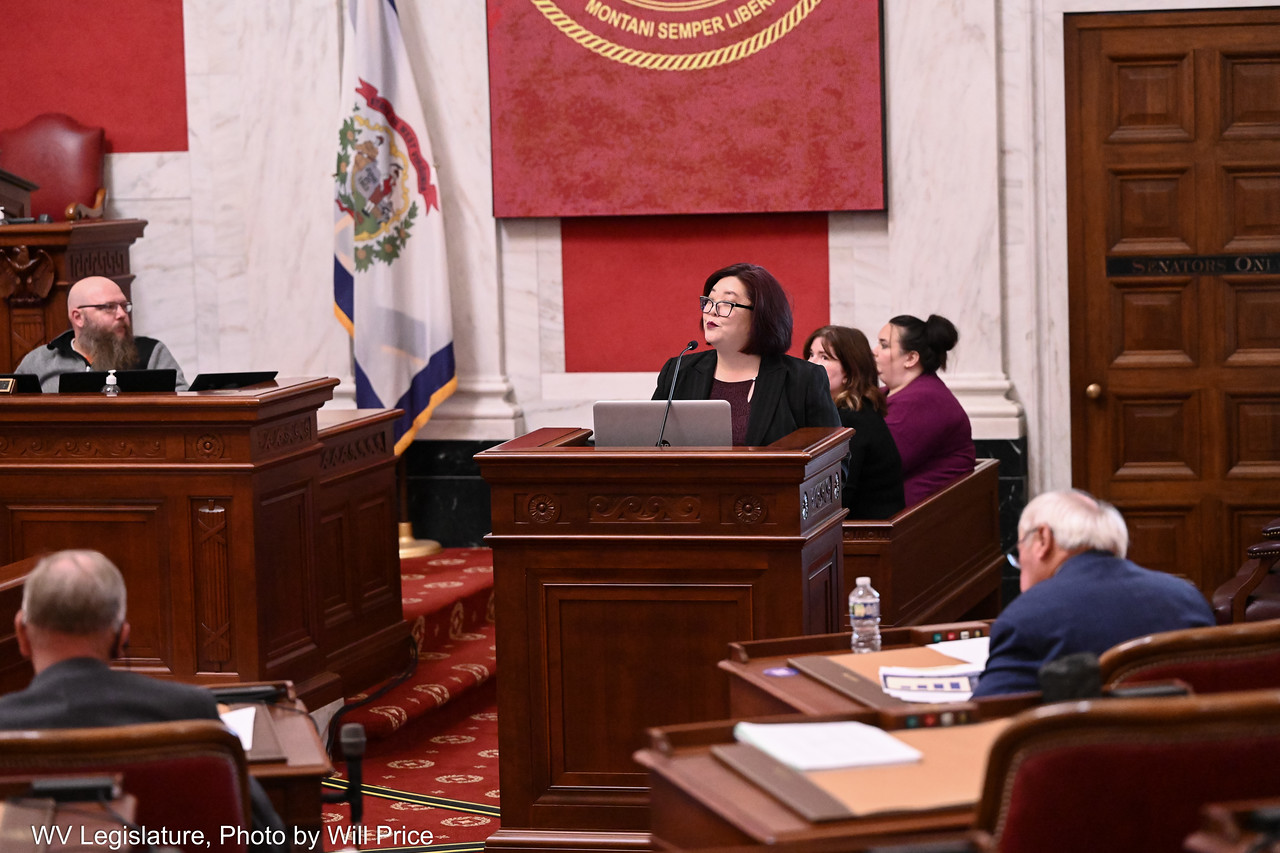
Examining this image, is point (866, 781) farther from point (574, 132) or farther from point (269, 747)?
point (574, 132)

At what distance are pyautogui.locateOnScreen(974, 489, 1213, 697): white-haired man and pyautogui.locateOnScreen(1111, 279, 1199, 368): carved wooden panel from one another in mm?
4745

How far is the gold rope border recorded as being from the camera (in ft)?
24.2

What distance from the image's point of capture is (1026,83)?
7.30 m

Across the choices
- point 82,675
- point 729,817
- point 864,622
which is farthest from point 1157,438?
point 82,675

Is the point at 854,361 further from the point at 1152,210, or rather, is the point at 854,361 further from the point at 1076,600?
the point at 1076,600

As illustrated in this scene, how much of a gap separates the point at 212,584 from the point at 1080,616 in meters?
3.04

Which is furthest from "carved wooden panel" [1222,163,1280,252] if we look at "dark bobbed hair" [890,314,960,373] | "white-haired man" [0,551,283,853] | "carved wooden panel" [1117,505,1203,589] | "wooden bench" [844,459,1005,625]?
"white-haired man" [0,551,283,853]

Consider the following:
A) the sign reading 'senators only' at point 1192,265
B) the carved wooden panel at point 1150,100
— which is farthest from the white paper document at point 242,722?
the carved wooden panel at point 1150,100

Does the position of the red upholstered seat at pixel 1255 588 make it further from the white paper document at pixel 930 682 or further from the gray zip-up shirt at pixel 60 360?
the gray zip-up shirt at pixel 60 360

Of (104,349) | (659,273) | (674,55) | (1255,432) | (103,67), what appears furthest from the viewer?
(103,67)

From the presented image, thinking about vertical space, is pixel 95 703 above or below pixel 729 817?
above

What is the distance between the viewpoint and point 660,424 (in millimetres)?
4023

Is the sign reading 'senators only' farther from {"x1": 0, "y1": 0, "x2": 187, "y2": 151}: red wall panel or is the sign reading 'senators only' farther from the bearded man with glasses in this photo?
{"x1": 0, "y1": 0, "x2": 187, "y2": 151}: red wall panel

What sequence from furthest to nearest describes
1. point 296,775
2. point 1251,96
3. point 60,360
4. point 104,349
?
1. point 1251,96
2. point 60,360
3. point 104,349
4. point 296,775
